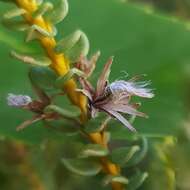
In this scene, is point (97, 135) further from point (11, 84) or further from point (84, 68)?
point (11, 84)

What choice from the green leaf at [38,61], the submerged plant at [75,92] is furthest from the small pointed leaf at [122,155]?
the green leaf at [38,61]

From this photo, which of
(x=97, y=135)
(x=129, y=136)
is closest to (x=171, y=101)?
(x=129, y=136)

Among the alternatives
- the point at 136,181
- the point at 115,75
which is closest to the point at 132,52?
the point at 115,75

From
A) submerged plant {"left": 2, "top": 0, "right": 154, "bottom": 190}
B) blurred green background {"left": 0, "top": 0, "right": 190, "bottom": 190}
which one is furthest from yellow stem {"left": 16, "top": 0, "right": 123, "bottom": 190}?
blurred green background {"left": 0, "top": 0, "right": 190, "bottom": 190}

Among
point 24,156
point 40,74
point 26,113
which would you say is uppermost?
point 40,74

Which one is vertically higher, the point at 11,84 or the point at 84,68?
the point at 84,68

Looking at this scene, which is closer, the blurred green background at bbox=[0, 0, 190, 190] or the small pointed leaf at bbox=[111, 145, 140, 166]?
the small pointed leaf at bbox=[111, 145, 140, 166]

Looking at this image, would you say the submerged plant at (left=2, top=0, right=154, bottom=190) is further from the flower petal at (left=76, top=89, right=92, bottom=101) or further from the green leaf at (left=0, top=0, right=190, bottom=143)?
→ the green leaf at (left=0, top=0, right=190, bottom=143)
